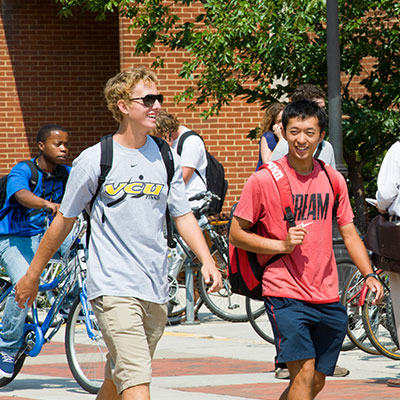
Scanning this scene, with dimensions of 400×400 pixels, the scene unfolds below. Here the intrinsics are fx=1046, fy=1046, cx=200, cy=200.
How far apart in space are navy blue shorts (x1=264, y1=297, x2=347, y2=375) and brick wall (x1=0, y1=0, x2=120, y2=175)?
1381 centimetres

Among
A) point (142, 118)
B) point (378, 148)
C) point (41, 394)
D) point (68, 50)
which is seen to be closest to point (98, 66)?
point (68, 50)

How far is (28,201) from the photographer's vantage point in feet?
24.8

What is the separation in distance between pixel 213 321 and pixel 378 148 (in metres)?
3.21

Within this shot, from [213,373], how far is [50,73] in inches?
459

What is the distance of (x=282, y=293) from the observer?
5098mm

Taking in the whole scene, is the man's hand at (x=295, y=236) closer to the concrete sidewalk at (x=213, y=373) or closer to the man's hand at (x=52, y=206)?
the concrete sidewalk at (x=213, y=373)

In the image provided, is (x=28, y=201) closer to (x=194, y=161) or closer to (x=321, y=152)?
(x=321, y=152)

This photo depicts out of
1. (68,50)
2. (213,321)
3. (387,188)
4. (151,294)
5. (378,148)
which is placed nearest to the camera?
(151,294)

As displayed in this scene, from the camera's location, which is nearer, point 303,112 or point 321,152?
point 303,112

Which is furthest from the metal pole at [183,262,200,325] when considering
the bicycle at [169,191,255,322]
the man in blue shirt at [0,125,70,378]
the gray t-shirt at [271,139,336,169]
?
the gray t-shirt at [271,139,336,169]

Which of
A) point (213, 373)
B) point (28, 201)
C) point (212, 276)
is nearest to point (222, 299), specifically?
point (213, 373)

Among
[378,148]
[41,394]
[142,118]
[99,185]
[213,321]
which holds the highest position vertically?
[142,118]

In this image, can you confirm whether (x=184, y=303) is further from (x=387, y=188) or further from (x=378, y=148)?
(x=387, y=188)

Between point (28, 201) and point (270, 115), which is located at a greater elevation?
point (270, 115)
